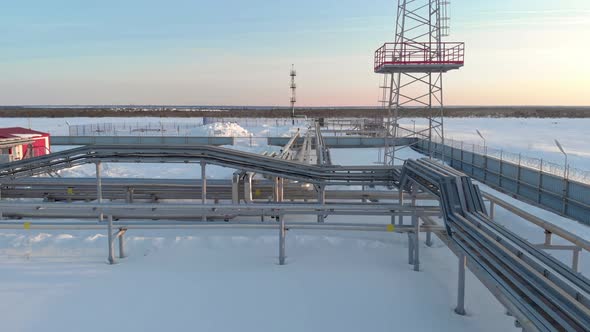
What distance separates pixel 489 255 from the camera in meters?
5.25

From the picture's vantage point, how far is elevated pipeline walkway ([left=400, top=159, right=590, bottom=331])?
3906mm

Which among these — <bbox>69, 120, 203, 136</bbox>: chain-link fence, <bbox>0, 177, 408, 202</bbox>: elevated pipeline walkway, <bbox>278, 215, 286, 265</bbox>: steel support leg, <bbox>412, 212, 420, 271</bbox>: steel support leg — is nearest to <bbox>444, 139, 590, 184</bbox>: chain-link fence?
<bbox>0, 177, 408, 202</bbox>: elevated pipeline walkway

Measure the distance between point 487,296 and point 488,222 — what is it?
1735 mm

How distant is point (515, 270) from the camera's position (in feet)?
15.4

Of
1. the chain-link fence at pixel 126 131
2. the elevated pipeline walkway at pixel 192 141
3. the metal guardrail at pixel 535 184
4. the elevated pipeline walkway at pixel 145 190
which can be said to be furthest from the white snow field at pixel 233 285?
the chain-link fence at pixel 126 131

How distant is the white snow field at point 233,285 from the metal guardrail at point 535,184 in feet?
15.0

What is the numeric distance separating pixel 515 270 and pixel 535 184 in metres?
12.9

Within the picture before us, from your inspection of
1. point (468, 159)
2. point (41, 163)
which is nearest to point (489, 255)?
point (41, 163)

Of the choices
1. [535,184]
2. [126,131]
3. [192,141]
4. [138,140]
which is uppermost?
[126,131]

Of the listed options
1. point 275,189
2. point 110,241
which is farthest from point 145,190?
point 110,241

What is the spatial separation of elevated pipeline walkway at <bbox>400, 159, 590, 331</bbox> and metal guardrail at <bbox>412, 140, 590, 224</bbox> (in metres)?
8.65

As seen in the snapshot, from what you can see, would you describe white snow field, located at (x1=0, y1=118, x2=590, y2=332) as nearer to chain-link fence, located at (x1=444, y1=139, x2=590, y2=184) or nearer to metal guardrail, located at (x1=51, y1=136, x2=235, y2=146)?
chain-link fence, located at (x1=444, y1=139, x2=590, y2=184)

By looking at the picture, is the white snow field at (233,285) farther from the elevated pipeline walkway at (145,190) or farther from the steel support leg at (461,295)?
the elevated pipeline walkway at (145,190)

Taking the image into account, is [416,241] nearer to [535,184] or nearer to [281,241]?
[281,241]
